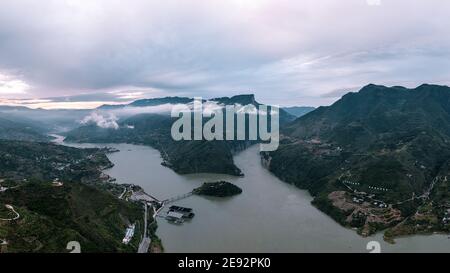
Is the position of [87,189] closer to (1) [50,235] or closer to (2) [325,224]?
(1) [50,235]

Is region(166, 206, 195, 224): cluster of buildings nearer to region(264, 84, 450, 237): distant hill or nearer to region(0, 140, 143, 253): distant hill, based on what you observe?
region(0, 140, 143, 253): distant hill

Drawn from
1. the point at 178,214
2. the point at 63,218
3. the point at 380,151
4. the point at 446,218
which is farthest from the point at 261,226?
the point at 380,151

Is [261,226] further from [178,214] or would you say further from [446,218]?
[446,218]

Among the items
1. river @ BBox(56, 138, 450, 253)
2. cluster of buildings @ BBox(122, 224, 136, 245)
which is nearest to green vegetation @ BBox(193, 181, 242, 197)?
river @ BBox(56, 138, 450, 253)

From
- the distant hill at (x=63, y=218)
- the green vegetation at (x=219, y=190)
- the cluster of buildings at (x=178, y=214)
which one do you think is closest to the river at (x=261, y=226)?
the cluster of buildings at (x=178, y=214)

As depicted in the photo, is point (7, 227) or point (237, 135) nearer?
point (7, 227)
